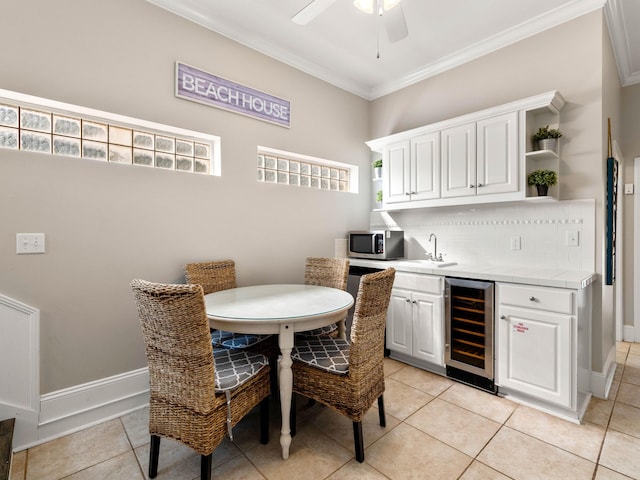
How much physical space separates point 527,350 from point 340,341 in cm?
128

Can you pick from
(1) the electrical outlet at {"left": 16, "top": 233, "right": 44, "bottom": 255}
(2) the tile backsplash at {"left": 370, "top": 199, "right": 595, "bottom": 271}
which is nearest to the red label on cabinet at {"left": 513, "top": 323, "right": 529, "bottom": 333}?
(2) the tile backsplash at {"left": 370, "top": 199, "right": 595, "bottom": 271}

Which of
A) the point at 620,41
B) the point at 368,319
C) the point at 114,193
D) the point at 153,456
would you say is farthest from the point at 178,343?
the point at 620,41

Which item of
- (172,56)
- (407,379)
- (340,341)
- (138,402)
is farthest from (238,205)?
(407,379)

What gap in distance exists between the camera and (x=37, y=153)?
190 cm

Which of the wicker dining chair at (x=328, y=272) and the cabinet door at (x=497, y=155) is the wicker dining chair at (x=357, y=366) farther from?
the cabinet door at (x=497, y=155)

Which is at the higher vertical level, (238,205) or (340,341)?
(238,205)

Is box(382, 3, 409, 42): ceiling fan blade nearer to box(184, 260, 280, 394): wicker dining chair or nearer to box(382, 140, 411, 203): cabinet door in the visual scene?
box(382, 140, 411, 203): cabinet door

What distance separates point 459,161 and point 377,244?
1.09 meters

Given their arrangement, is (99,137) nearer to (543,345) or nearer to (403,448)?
(403,448)

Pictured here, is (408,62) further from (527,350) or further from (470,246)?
(527,350)

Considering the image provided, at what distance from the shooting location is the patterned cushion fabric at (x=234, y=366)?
156cm

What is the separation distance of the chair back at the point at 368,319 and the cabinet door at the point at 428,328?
99cm

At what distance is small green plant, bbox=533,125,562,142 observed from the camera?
244cm

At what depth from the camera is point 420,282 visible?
2.73 meters
